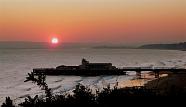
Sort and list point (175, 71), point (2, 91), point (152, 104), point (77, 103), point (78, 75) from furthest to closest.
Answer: point (78, 75) → point (175, 71) → point (2, 91) → point (152, 104) → point (77, 103)

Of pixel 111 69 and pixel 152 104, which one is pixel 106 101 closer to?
pixel 152 104

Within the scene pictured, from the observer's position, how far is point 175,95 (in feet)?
71.5

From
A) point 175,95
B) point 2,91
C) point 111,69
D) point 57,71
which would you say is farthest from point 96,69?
point 175,95

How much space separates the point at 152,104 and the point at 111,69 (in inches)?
3289

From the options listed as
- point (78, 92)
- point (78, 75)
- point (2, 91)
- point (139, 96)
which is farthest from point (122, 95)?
point (78, 75)

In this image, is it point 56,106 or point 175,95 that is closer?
point 56,106

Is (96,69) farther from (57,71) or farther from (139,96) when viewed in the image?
(139,96)

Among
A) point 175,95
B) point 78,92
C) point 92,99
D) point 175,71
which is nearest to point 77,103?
point 78,92

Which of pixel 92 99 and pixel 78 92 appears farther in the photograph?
pixel 92 99

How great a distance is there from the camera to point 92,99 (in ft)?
70.1

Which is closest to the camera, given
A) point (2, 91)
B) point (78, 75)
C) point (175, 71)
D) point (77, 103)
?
point (77, 103)

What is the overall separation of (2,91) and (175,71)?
44157 mm

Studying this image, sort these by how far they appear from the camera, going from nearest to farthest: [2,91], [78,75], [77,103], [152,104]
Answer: [77,103], [152,104], [2,91], [78,75]

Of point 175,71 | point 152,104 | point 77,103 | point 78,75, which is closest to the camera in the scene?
point 77,103
